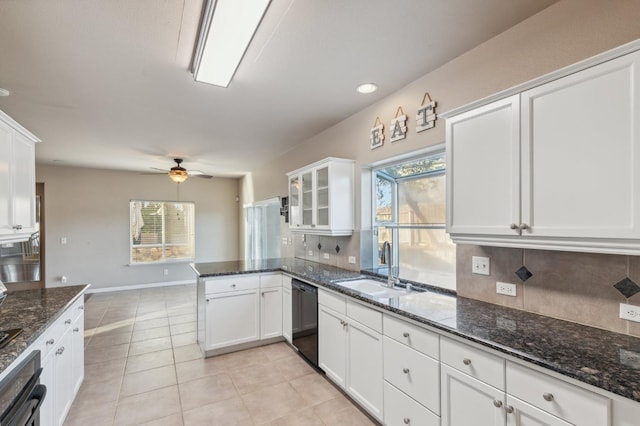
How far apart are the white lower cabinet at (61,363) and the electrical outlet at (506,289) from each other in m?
2.74

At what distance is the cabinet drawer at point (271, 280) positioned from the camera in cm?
352

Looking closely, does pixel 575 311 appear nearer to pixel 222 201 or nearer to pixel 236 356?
pixel 236 356

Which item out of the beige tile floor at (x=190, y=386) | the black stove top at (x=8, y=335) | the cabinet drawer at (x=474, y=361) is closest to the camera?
the cabinet drawer at (x=474, y=361)

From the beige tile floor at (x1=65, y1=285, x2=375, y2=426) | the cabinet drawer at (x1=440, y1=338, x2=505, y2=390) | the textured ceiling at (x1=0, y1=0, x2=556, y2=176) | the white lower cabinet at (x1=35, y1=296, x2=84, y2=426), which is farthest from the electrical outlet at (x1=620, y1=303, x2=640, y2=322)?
the white lower cabinet at (x1=35, y1=296, x2=84, y2=426)

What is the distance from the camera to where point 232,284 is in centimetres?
335

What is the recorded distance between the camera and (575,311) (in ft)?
5.23

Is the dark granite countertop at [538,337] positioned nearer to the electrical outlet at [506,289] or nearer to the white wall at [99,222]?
the electrical outlet at [506,289]

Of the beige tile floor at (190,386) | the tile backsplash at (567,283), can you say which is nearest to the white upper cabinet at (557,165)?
the tile backsplash at (567,283)

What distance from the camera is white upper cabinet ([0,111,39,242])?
6.64ft

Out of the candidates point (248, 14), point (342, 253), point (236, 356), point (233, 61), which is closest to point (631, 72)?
point (248, 14)

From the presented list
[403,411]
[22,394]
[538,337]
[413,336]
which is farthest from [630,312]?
[22,394]

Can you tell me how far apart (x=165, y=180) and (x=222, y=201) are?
1373 mm

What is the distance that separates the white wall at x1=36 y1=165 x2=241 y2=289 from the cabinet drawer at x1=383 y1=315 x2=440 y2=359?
6.40 meters

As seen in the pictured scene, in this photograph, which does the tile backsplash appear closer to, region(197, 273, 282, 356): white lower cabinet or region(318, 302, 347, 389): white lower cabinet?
region(318, 302, 347, 389): white lower cabinet
